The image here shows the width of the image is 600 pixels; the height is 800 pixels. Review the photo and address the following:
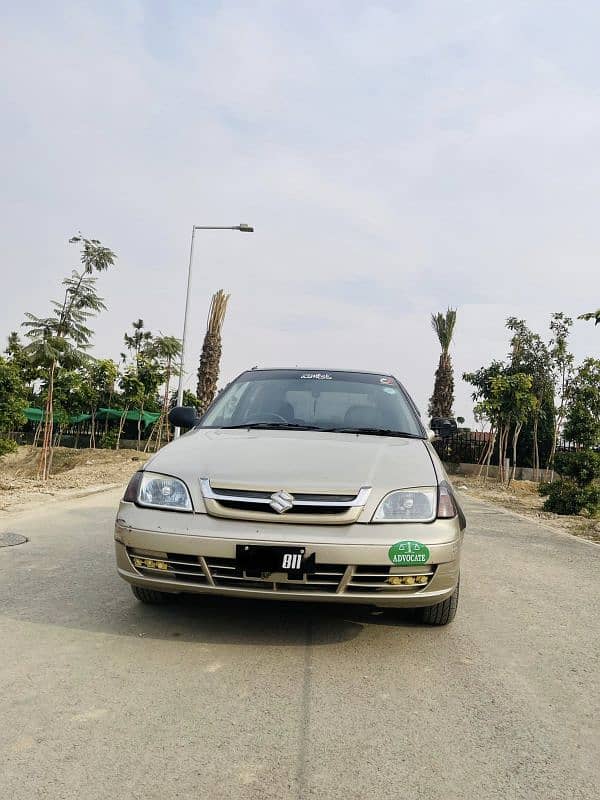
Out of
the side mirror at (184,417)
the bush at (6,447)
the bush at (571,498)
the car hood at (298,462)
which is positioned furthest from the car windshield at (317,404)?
the bush at (6,447)

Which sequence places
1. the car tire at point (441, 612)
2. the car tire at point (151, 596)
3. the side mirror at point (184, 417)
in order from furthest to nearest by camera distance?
the side mirror at point (184, 417) < the car tire at point (151, 596) < the car tire at point (441, 612)

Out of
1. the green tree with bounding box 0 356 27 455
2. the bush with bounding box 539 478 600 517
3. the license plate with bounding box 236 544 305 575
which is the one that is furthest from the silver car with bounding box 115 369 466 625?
the green tree with bounding box 0 356 27 455

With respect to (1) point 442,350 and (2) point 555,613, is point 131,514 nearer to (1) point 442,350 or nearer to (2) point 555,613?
(2) point 555,613

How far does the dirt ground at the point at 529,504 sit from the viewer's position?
10.4m

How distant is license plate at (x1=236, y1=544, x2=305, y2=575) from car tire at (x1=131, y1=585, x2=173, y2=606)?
3.27 ft

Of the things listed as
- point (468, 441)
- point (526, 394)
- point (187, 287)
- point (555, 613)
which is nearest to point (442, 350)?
point (468, 441)

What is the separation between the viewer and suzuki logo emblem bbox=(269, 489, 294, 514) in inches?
132

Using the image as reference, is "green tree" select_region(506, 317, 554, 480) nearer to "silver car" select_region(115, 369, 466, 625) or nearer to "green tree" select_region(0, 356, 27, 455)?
"green tree" select_region(0, 356, 27, 455)

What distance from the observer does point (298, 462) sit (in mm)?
3707

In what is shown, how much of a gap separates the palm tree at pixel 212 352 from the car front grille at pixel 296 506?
2878cm

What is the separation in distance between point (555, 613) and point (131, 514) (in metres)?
2.92

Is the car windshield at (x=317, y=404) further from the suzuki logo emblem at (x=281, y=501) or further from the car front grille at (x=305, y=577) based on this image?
the car front grille at (x=305, y=577)

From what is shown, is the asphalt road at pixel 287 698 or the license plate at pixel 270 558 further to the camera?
the license plate at pixel 270 558

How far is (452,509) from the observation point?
11.8ft
